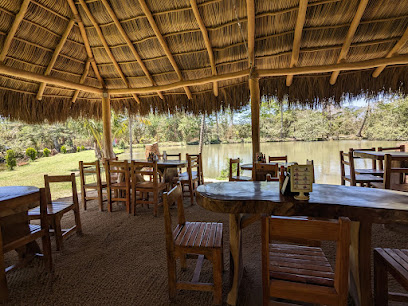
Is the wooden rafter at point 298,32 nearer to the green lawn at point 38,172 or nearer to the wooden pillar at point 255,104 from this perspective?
the wooden pillar at point 255,104

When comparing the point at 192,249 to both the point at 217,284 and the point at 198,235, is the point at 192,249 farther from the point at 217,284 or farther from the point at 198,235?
the point at 217,284

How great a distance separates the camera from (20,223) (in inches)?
81.4

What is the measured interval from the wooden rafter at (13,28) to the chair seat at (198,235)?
172 inches

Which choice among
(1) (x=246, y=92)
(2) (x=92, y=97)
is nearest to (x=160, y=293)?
(1) (x=246, y=92)

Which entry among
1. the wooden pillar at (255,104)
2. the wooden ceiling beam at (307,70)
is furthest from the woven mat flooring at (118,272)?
the wooden ceiling beam at (307,70)

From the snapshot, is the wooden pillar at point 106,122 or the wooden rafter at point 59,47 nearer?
the wooden rafter at point 59,47

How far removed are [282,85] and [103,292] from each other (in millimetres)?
4792

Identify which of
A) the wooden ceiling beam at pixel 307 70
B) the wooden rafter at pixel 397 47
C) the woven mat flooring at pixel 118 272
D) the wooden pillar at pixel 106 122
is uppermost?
the wooden rafter at pixel 397 47

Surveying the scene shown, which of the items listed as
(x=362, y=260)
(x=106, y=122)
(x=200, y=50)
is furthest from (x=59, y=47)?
(x=362, y=260)

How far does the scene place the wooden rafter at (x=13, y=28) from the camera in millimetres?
3554

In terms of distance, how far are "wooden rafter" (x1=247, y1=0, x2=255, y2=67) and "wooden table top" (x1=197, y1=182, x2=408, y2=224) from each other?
299 cm

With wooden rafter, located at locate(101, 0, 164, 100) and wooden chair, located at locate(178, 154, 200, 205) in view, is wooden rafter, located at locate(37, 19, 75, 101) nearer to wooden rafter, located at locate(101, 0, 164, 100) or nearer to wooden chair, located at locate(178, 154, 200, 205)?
wooden rafter, located at locate(101, 0, 164, 100)

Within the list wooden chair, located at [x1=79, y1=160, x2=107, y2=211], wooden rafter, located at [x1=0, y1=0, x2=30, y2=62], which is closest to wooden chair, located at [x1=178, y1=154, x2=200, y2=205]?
wooden chair, located at [x1=79, y1=160, x2=107, y2=211]

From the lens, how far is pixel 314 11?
3.60 meters
